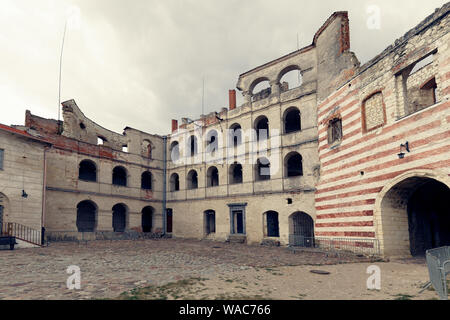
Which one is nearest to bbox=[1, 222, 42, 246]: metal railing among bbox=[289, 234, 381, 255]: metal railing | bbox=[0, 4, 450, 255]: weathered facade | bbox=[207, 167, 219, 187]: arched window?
bbox=[0, 4, 450, 255]: weathered facade

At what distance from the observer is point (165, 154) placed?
30281 mm

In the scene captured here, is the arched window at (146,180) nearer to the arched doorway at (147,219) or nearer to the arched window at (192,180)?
the arched doorway at (147,219)

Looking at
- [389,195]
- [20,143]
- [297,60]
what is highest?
[297,60]

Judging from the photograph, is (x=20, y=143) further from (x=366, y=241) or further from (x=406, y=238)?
(x=406, y=238)

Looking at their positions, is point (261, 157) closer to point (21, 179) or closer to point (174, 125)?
point (174, 125)

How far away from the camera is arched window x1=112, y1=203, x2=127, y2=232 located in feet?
88.9

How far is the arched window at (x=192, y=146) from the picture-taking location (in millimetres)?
28291

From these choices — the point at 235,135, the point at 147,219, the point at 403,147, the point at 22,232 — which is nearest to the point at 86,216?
the point at 147,219

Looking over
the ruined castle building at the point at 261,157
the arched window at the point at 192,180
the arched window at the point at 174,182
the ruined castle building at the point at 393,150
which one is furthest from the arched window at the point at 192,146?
the ruined castle building at the point at 393,150

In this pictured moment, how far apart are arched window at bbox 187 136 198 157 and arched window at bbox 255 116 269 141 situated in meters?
7.01

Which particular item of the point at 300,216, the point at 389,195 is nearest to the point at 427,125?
the point at 389,195

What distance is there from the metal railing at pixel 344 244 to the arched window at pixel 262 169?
18.3 feet

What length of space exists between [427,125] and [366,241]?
5810mm

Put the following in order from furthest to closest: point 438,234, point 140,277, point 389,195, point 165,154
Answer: point 165,154 → point 438,234 → point 389,195 → point 140,277
